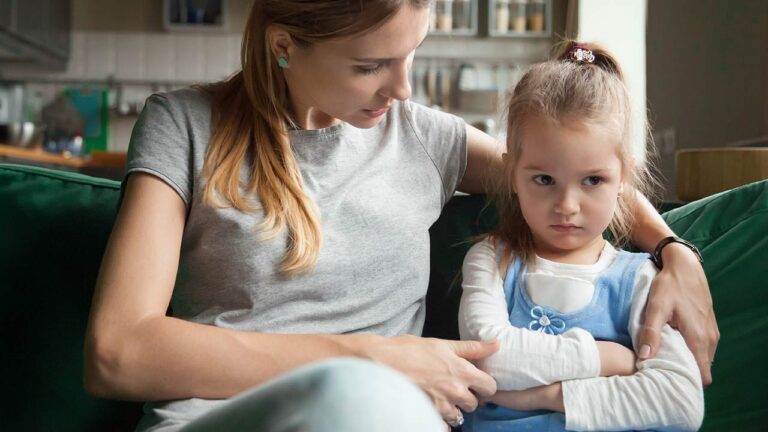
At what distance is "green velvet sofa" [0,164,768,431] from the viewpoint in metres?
1.22

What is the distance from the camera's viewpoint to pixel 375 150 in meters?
1.26

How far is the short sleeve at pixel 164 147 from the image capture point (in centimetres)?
107

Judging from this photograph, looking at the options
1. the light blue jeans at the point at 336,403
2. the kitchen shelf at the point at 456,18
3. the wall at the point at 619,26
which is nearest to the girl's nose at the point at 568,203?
the light blue jeans at the point at 336,403

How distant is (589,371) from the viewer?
3.42 ft

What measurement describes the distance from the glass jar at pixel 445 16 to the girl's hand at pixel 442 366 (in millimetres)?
5155

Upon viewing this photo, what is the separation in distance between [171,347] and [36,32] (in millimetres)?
5081

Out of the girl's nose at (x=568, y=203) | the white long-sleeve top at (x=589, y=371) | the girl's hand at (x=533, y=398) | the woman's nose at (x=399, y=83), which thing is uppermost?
the woman's nose at (x=399, y=83)

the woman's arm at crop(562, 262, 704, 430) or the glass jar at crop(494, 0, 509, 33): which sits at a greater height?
the glass jar at crop(494, 0, 509, 33)

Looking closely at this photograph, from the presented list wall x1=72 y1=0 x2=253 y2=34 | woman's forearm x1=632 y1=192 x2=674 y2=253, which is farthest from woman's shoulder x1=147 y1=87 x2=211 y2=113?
wall x1=72 y1=0 x2=253 y2=34

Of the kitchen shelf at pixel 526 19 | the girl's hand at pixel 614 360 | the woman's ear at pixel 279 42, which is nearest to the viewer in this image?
the girl's hand at pixel 614 360

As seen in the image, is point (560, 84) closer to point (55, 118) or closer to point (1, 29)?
point (1, 29)

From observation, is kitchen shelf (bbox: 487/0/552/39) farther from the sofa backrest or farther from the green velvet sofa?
the sofa backrest

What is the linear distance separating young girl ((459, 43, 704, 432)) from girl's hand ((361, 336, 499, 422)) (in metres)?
0.03

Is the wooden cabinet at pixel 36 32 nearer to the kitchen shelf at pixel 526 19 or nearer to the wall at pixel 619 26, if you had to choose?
the kitchen shelf at pixel 526 19
